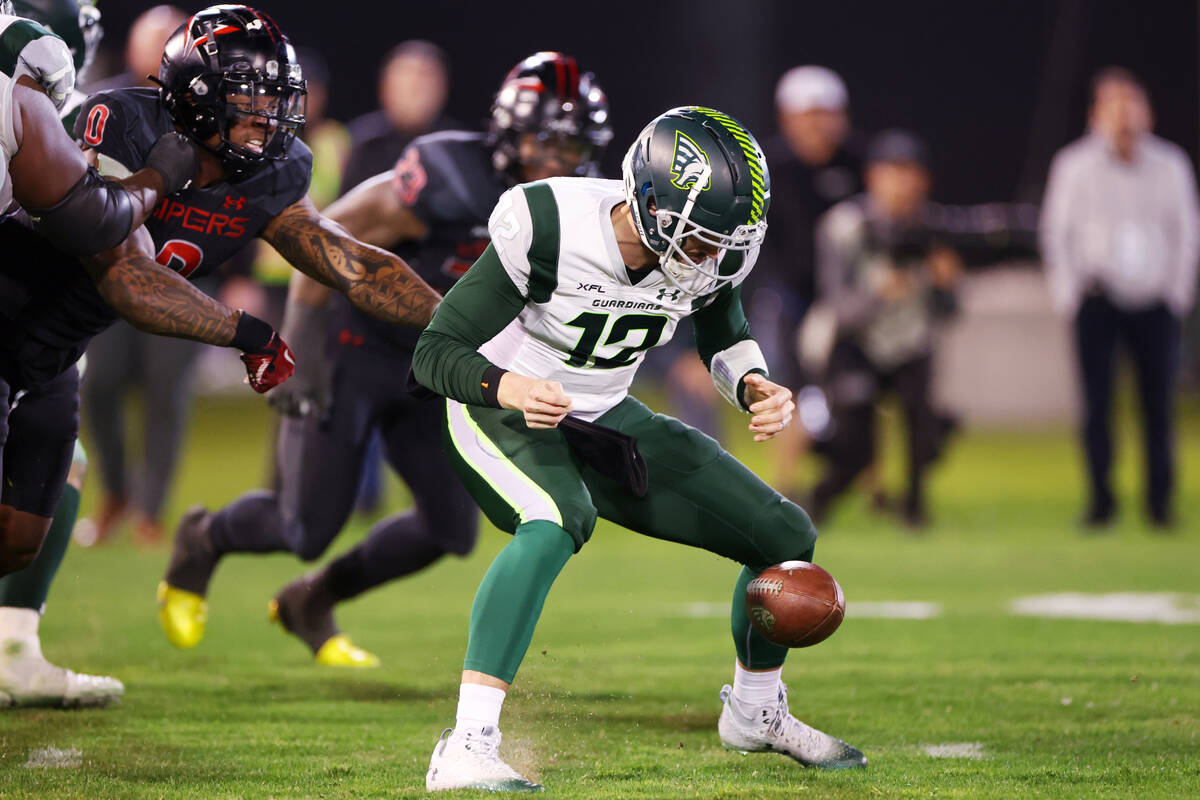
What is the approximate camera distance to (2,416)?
362cm

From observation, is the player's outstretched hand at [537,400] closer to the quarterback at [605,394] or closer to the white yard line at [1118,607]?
the quarterback at [605,394]

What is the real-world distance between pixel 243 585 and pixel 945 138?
13.0 metres

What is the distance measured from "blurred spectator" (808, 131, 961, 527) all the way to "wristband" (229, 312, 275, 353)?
16.6 ft

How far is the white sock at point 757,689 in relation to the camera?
141 inches

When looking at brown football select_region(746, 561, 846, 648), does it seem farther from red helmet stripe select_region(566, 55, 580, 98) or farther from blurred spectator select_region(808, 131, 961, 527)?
blurred spectator select_region(808, 131, 961, 527)

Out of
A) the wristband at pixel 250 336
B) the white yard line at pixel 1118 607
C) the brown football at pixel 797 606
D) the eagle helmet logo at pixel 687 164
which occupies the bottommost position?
the white yard line at pixel 1118 607

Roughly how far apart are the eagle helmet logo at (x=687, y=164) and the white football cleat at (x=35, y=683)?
211 cm

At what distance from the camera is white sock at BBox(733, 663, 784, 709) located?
3586 millimetres

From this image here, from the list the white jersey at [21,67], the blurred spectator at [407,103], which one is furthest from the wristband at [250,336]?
the blurred spectator at [407,103]

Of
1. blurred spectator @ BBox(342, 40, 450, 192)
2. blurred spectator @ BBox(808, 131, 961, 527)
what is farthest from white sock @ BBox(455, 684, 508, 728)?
blurred spectator @ BBox(342, 40, 450, 192)

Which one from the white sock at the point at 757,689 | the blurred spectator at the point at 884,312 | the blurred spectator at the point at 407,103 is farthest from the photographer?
the blurred spectator at the point at 407,103

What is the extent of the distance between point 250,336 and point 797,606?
1.41m

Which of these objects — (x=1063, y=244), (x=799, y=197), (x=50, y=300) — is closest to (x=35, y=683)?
(x=50, y=300)

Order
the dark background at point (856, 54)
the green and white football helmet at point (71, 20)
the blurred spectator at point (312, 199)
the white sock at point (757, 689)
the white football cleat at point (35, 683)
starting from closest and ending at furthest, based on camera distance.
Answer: the white sock at point (757, 689), the white football cleat at point (35, 683), the green and white football helmet at point (71, 20), the blurred spectator at point (312, 199), the dark background at point (856, 54)
